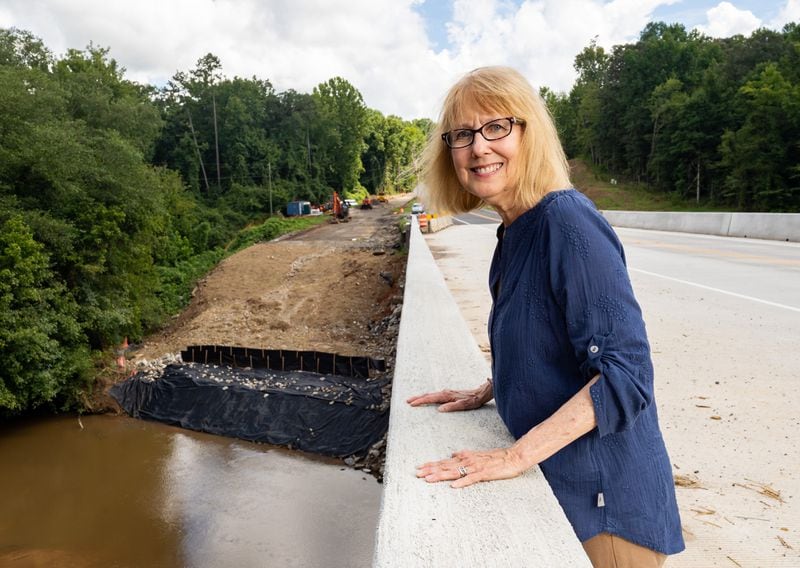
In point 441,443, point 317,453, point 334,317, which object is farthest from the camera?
point 334,317

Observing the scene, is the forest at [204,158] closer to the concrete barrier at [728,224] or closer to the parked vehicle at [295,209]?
the parked vehicle at [295,209]

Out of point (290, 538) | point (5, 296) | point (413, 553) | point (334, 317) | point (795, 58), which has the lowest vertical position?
point (290, 538)

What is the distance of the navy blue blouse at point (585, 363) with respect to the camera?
1.39m

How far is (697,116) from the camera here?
5294 centimetres

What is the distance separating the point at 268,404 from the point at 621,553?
12982 millimetres

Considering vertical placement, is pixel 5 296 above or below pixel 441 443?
below

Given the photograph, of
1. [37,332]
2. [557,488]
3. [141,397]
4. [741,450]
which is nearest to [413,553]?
[557,488]

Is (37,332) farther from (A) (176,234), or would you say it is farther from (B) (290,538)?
(A) (176,234)

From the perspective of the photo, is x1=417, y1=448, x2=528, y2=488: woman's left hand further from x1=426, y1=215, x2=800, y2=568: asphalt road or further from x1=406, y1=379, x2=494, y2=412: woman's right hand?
x1=426, y1=215, x2=800, y2=568: asphalt road

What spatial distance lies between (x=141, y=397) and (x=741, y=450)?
16023 mm

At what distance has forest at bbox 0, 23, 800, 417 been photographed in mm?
17578

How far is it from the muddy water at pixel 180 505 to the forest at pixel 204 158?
3654mm

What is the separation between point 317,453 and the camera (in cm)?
1205

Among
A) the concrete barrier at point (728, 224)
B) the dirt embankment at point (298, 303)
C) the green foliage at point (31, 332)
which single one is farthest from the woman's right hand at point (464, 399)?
the concrete barrier at point (728, 224)
